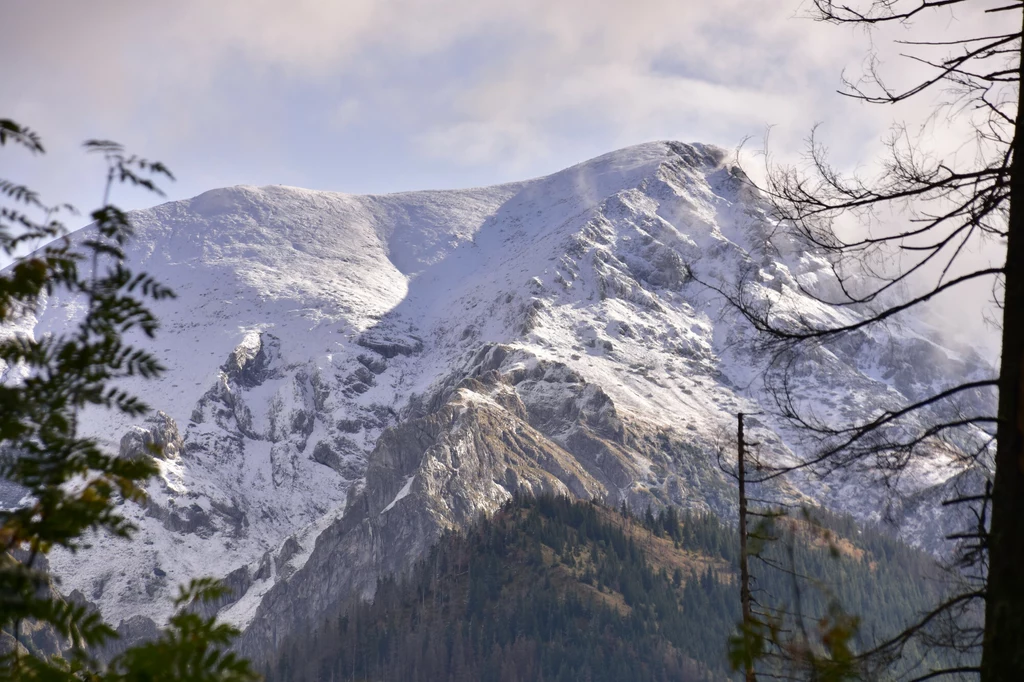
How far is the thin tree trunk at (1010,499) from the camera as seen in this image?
278 inches

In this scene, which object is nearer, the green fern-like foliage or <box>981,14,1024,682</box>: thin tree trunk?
the green fern-like foliage

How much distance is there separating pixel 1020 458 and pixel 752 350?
3636 mm

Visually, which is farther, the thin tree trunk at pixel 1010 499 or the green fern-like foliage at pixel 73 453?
the thin tree trunk at pixel 1010 499

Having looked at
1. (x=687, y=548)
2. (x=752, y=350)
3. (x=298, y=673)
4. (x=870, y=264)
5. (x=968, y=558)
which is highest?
(x=687, y=548)

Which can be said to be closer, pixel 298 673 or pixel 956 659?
pixel 956 659

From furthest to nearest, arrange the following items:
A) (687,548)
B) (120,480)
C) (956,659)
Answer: (687,548)
(956,659)
(120,480)

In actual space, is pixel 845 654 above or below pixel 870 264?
below

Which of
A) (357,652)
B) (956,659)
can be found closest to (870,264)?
(956,659)

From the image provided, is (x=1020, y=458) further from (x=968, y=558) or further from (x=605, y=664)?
(x=605, y=664)

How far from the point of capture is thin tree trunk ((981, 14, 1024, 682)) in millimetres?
7066

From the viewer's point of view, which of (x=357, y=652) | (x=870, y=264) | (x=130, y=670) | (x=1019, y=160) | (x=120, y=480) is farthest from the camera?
(x=357, y=652)

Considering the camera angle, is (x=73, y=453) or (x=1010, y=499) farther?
(x=1010, y=499)

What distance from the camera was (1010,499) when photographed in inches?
298

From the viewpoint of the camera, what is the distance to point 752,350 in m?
10.8
